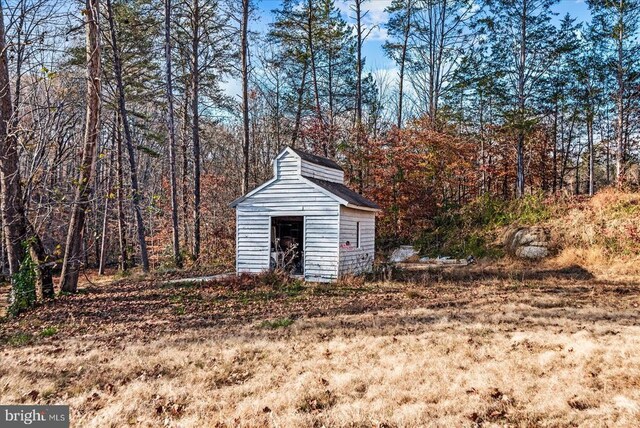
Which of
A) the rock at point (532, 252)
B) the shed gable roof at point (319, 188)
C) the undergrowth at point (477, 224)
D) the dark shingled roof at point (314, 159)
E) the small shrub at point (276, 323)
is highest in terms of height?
the dark shingled roof at point (314, 159)

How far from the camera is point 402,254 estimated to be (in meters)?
18.5

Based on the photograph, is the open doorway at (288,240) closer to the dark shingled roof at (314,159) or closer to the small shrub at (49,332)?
the dark shingled roof at (314,159)

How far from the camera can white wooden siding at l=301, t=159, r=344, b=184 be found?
12.7m

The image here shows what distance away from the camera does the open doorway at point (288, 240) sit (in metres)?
13.5

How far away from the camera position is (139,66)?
17062 millimetres

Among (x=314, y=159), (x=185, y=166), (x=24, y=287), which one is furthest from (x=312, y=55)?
(x=24, y=287)

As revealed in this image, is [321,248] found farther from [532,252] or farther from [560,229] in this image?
[560,229]

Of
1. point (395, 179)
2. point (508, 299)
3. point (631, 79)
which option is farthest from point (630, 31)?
point (508, 299)

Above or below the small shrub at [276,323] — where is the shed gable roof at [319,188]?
above

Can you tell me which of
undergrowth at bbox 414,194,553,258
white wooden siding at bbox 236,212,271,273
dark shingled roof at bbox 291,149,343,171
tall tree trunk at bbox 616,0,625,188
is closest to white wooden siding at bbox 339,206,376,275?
dark shingled roof at bbox 291,149,343,171

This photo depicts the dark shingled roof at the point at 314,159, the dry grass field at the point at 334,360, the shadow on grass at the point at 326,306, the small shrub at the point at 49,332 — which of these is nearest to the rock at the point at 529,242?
the shadow on grass at the point at 326,306

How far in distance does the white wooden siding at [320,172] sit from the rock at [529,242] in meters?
7.34

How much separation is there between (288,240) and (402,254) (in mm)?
6065

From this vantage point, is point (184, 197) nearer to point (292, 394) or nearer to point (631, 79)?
point (292, 394)
